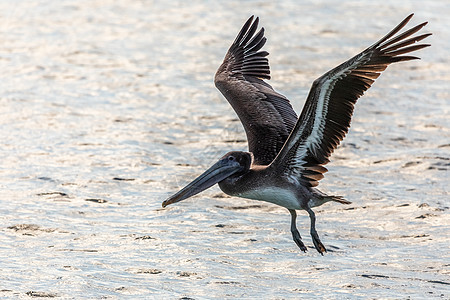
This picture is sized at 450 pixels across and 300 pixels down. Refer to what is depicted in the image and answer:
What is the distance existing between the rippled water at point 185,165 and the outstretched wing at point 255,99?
49.3 inches

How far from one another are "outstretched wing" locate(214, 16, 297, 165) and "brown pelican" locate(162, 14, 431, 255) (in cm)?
1

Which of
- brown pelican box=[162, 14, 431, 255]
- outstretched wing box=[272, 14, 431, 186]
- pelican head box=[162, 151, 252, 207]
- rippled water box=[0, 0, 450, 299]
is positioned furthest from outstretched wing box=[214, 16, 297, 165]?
rippled water box=[0, 0, 450, 299]

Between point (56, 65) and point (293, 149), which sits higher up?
point (293, 149)

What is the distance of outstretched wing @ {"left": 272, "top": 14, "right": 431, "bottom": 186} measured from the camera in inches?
303

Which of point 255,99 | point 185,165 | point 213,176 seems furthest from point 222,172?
point 185,165

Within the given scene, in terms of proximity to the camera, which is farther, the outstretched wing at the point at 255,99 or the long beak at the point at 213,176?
the outstretched wing at the point at 255,99

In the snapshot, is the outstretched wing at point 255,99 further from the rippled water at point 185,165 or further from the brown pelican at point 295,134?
the rippled water at point 185,165

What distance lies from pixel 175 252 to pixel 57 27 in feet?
35.7

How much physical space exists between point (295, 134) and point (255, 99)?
2231 mm

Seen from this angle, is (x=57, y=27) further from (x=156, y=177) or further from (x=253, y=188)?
(x=253, y=188)

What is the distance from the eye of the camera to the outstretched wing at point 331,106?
25.2 feet

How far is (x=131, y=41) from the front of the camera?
61.4ft

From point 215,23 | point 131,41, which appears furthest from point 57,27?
point 215,23

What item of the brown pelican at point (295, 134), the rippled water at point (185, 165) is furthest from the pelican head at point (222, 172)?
the rippled water at point (185, 165)
